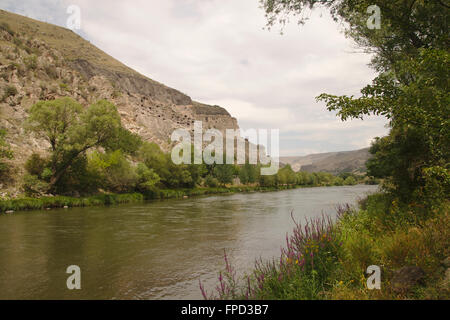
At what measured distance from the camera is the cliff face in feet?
162

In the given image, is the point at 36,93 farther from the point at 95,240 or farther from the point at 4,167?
the point at 95,240

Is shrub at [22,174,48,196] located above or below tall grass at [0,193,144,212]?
above

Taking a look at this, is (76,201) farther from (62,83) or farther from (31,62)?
(62,83)

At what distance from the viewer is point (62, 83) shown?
7044 centimetres

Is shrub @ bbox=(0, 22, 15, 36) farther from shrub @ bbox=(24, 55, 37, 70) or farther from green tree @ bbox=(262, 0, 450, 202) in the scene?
green tree @ bbox=(262, 0, 450, 202)

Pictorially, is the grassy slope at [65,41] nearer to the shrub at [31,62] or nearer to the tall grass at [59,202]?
the shrub at [31,62]

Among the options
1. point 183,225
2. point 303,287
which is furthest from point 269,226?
point 303,287

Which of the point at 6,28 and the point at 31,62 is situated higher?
the point at 6,28

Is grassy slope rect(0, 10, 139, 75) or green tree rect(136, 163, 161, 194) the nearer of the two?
green tree rect(136, 163, 161, 194)

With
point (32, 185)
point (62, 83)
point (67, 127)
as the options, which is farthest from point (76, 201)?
point (62, 83)

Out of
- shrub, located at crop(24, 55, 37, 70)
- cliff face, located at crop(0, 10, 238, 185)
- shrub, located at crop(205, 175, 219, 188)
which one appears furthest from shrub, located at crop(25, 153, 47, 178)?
shrub, located at crop(24, 55, 37, 70)

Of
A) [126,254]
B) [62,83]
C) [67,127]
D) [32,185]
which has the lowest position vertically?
[126,254]

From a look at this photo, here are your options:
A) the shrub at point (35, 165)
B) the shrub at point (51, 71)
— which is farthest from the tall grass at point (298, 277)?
the shrub at point (51, 71)

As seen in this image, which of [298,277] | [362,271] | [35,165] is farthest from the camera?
[35,165]
